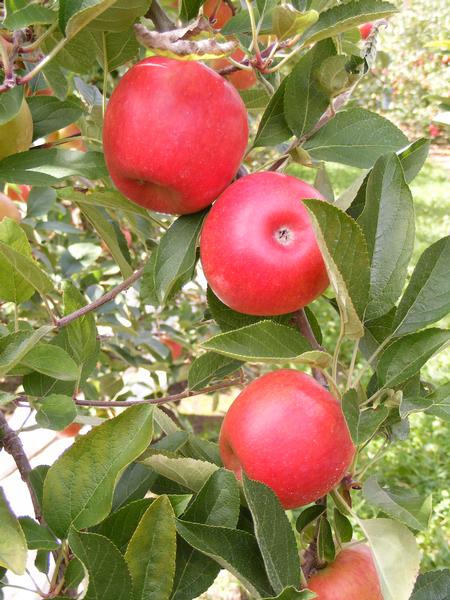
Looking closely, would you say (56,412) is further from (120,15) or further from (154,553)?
(120,15)

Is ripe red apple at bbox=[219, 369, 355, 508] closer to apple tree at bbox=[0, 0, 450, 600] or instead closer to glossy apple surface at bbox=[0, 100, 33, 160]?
apple tree at bbox=[0, 0, 450, 600]

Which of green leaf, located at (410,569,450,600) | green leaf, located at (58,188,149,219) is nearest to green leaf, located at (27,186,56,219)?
green leaf, located at (58,188,149,219)

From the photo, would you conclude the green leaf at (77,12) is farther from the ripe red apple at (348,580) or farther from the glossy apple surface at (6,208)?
the ripe red apple at (348,580)

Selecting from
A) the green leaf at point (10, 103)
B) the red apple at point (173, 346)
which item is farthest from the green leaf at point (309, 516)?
the red apple at point (173, 346)

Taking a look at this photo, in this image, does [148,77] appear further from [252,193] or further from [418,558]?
[418,558]

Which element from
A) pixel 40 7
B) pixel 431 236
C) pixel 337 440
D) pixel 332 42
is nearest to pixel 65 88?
pixel 40 7

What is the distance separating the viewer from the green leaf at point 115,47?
759 millimetres

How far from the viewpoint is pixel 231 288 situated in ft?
2.20

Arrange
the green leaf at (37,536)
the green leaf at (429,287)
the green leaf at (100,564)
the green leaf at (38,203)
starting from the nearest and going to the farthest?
the green leaf at (100,564), the green leaf at (37,536), the green leaf at (429,287), the green leaf at (38,203)

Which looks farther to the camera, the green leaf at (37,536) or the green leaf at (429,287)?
the green leaf at (429,287)

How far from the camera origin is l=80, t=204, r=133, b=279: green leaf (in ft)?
2.81

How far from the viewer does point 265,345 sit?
0.61 m

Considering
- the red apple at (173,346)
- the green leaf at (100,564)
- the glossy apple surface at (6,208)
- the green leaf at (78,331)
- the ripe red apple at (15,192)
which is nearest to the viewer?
the green leaf at (100,564)

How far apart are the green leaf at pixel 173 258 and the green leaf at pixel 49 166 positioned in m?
0.15
